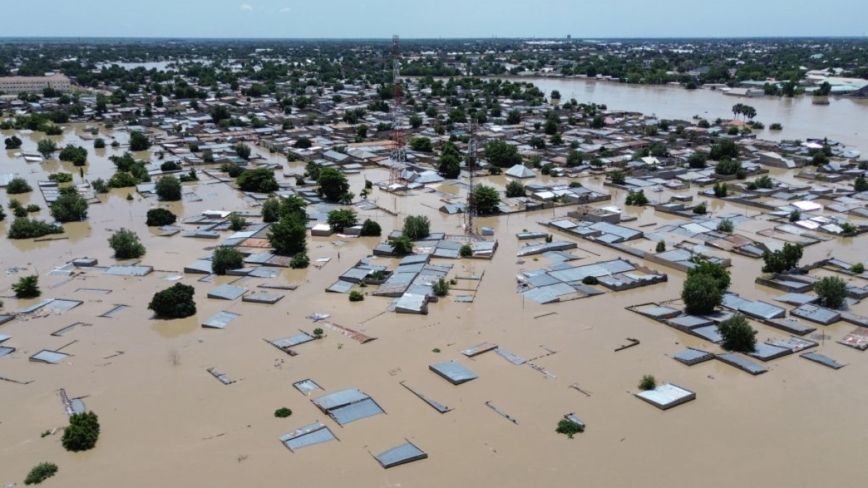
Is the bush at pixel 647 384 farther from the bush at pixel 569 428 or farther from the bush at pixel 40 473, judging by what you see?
the bush at pixel 40 473

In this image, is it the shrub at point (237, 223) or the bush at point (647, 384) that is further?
the shrub at point (237, 223)

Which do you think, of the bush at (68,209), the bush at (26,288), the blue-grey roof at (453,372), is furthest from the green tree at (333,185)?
the blue-grey roof at (453,372)

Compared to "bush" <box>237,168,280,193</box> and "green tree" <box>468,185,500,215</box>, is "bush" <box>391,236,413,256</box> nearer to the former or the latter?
"green tree" <box>468,185,500,215</box>

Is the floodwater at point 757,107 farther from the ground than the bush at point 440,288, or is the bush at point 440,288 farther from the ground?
the floodwater at point 757,107

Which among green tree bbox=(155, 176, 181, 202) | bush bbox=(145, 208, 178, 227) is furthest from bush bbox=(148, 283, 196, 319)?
green tree bbox=(155, 176, 181, 202)

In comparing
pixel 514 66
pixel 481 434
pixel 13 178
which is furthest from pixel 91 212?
pixel 514 66

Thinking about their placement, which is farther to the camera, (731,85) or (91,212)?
(731,85)

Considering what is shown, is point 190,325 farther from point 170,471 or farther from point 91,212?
point 91,212
